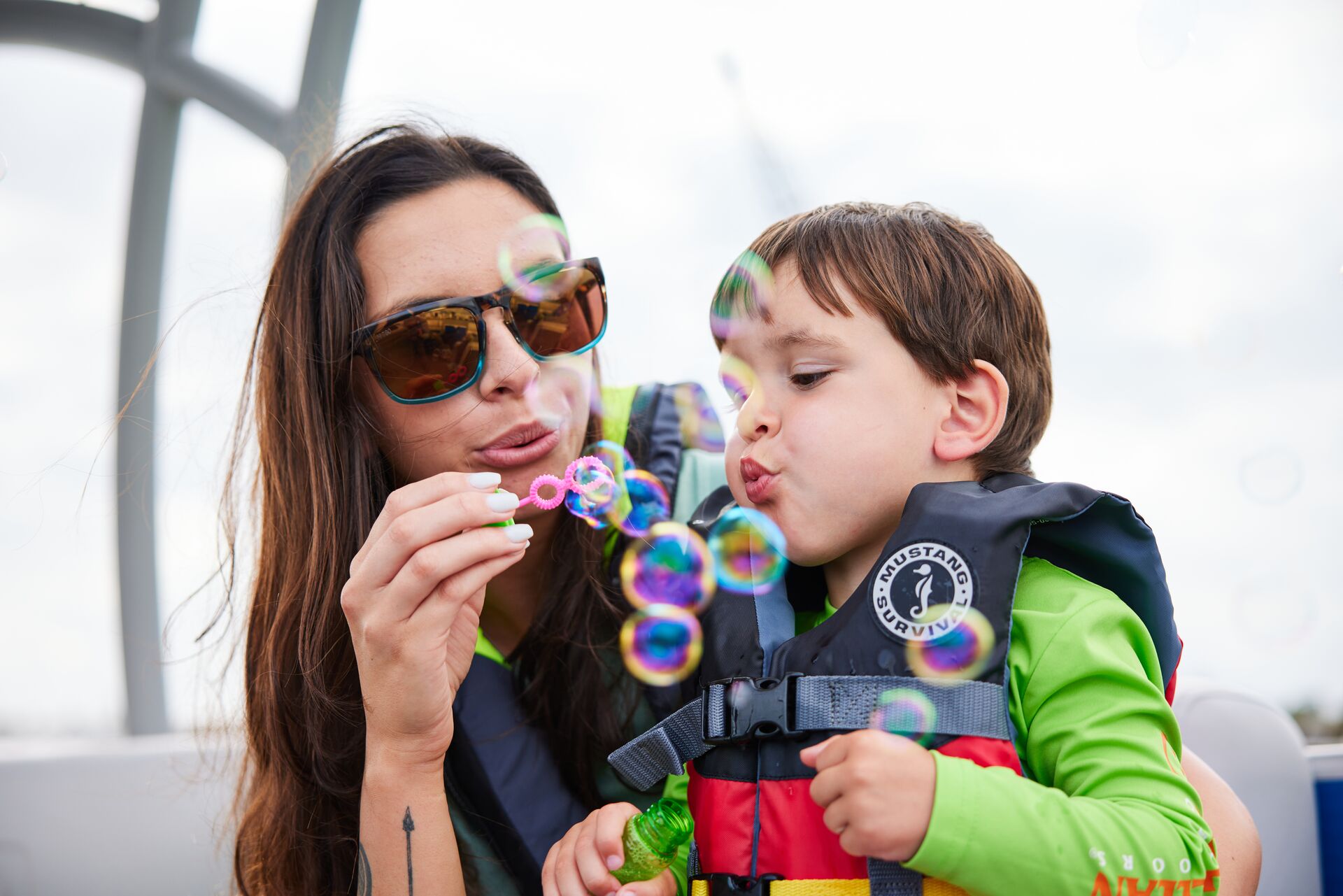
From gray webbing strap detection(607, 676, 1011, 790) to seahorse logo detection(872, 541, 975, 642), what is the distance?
0.08 m

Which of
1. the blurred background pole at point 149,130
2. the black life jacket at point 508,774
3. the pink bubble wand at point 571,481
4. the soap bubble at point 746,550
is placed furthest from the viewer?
the blurred background pole at point 149,130

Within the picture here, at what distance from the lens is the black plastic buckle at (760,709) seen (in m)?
1.34

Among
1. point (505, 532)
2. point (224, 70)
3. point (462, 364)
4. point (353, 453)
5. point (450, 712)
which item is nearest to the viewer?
point (505, 532)

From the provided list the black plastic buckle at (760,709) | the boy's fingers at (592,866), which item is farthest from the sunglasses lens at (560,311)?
the boy's fingers at (592,866)

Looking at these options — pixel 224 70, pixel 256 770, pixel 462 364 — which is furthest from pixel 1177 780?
pixel 224 70

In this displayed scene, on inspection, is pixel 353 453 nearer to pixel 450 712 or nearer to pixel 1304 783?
pixel 450 712

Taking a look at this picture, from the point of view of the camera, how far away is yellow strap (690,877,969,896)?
46.9 inches

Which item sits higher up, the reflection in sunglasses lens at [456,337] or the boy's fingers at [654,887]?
the reflection in sunglasses lens at [456,337]

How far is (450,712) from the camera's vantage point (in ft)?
5.44

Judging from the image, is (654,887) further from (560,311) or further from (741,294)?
(560,311)

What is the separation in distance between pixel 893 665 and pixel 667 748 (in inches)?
16.6

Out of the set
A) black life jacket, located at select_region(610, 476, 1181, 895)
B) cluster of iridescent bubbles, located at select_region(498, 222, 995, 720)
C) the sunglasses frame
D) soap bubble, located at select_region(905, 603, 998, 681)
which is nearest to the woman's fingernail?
cluster of iridescent bubbles, located at select_region(498, 222, 995, 720)

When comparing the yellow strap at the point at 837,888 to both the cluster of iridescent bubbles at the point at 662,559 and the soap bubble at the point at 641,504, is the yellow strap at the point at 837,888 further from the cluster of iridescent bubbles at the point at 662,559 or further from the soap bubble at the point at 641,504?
the soap bubble at the point at 641,504

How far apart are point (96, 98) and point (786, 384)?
5.99 metres
